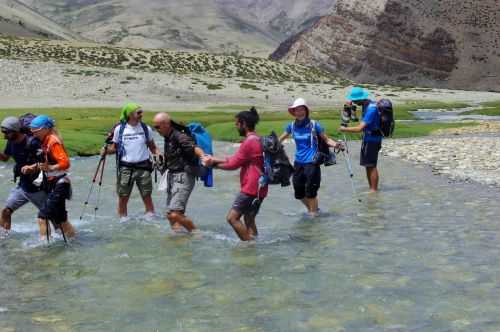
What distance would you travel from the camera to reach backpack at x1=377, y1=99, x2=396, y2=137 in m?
15.5

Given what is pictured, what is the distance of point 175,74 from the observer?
278 ft

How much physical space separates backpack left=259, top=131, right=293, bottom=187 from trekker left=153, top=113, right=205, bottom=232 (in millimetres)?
1272

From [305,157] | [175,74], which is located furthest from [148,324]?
[175,74]

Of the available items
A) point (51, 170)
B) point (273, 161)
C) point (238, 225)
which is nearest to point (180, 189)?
point (238, 225)

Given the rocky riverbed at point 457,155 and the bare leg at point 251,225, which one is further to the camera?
the rocky riverbed at point 457,155

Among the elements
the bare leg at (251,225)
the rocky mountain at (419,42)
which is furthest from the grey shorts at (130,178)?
the rocky mountain at (419,42)

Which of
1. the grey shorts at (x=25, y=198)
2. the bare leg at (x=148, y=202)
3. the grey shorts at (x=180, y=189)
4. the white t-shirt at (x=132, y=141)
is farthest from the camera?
the bare leg at (x=148, y=202)

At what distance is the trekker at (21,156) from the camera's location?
10695 millimetres

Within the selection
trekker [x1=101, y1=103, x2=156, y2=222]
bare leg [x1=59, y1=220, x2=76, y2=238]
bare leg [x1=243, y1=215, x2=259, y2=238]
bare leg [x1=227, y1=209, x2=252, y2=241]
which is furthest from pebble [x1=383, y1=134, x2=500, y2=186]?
bare leg [x1=59, y1=220, x2=76, y2=238]

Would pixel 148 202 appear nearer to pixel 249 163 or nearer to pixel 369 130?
pixel 249 163

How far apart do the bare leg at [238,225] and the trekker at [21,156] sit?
3.17 metres

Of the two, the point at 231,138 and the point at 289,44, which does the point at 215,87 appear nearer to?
the point at 231,138

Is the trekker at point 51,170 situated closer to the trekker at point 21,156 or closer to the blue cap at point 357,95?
the trekker at point 21,156

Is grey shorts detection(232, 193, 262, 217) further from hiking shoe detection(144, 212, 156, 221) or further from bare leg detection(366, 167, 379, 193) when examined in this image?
bare leg detection(366, 167, 379, 193)
